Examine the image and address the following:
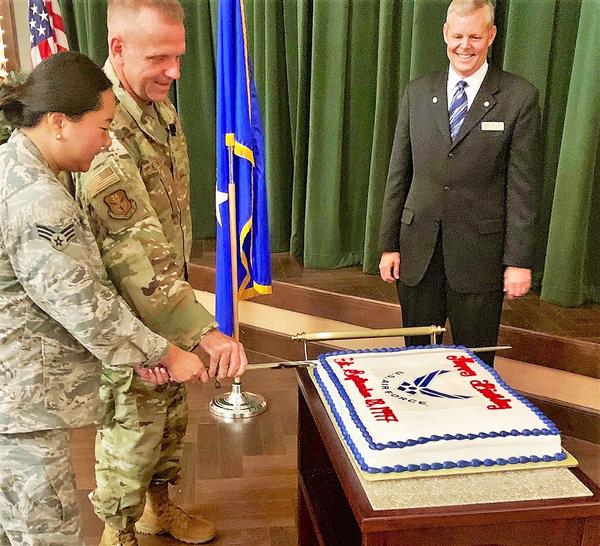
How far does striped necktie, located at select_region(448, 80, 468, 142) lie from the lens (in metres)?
2.12

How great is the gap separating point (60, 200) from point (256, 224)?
1721 mm

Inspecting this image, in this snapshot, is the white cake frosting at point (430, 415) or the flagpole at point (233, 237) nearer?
the white cake frosting at point (430, 415)

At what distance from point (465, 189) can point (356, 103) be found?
1.59m

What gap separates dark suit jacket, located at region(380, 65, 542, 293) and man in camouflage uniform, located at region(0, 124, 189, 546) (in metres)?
→ 1.11

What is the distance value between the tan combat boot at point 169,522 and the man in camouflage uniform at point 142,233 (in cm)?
17

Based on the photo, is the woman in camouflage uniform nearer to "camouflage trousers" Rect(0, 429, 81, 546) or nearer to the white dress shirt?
"camouflage trousers" Rect(0, 429, 81, 546)

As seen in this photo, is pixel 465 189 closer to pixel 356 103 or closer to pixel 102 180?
pixel 102 180

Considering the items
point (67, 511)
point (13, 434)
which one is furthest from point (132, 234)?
point (67, 511)

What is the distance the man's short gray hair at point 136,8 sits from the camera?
155cm

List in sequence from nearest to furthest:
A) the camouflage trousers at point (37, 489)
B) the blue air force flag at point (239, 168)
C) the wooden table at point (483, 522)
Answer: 1. the wooden table at point (483, 522)
2. the camouflage trousers at point (37, 489)
3. the blue air force flag at point (239, 168)

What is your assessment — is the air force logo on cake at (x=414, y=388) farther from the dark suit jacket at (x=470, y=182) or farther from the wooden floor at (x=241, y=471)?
the wooden floor at (x=241, y=471)

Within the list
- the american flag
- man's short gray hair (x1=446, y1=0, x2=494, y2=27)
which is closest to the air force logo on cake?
→ man's short gray hair (x1=446, y1=0, x2=494, y2=27)

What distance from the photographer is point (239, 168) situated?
2838 millimetres

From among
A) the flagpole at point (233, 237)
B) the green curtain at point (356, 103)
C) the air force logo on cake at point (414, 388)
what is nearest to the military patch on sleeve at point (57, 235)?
the air force logo on cake at point (414, 388)
